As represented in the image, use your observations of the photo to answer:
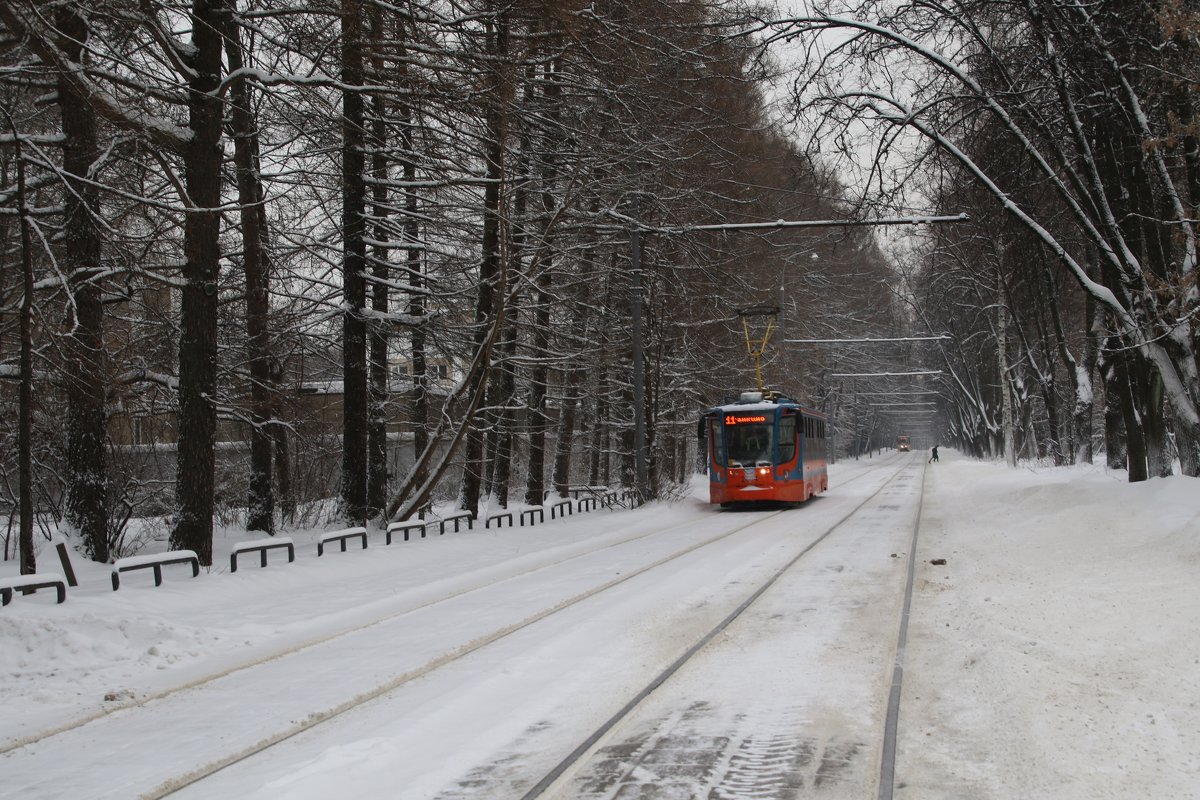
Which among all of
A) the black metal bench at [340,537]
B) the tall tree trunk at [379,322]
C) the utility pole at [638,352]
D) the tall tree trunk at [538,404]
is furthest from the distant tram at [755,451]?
the black metal bench at [340,537]

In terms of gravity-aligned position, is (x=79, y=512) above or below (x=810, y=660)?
above

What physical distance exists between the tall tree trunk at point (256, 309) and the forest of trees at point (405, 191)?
67mm

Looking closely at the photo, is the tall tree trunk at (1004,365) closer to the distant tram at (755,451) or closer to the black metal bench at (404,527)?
the distant tram at (755,451)

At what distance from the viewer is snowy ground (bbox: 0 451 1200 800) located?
17.0ft

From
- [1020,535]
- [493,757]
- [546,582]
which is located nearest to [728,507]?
[1020,535]

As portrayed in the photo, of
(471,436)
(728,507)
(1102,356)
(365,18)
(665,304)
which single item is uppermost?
(365,18)

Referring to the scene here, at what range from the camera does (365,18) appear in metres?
12.7

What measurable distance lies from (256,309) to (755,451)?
566 inches

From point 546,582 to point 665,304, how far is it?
606 inches

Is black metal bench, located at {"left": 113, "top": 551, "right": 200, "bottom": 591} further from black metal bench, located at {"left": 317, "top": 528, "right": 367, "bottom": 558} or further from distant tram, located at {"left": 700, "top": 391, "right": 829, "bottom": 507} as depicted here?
distant tram, located at {"left": 700, "top": 391, "right": 829, "bottom": 507}

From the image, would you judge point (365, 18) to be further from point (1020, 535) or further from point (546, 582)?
point (1020, 535)

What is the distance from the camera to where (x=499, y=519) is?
805 inches

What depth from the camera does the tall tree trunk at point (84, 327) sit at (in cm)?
1264

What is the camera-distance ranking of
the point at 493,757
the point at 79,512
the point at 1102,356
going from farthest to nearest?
the point at 1102,356 → the point at 79,512 → the point at 493,757
